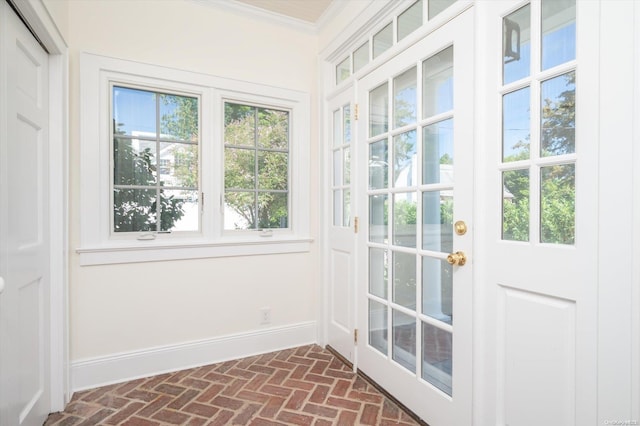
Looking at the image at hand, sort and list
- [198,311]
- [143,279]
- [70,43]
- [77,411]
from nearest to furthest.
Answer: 1. [77,411]
2. [70,43]
3. [143,279]
4. [198,311]

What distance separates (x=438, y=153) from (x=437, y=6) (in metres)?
0.84

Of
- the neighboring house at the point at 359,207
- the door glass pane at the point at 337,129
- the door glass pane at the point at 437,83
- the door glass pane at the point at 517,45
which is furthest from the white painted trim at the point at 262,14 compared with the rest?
the door glass pane at the point at 517,45

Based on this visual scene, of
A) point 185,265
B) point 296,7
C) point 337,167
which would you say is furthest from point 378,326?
point 296,7

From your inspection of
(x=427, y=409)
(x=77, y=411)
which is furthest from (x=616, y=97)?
(x=77, y=411)

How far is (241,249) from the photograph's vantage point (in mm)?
2854

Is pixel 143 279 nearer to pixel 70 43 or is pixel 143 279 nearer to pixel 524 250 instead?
pixel 70 43

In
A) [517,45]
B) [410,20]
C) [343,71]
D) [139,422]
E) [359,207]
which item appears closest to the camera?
[517,45]

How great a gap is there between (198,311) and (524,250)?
2383 mm

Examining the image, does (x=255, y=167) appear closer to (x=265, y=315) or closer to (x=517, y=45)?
(x=265, y=315)

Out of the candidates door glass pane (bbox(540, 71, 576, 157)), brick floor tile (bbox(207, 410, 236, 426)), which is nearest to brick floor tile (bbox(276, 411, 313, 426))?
brick floor tile (bbox(207, 410, 236, 426))

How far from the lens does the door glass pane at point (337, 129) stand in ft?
9.45

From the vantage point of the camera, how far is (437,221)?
6.07 ft

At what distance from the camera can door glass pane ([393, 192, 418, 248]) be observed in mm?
2018

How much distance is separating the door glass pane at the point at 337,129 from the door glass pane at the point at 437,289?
4.62 ft
